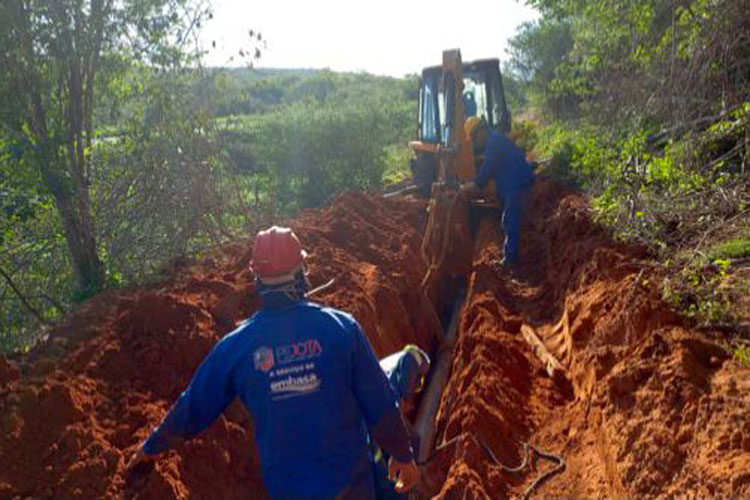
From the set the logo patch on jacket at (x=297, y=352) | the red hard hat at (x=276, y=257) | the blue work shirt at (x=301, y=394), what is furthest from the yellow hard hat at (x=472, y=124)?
the logo patch on jacket at (x=297, y=352)

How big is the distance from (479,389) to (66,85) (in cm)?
535

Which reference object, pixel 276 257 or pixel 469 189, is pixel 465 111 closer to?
pixel 469 189

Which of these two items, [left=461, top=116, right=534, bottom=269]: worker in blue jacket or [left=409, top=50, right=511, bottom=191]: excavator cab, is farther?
[left=409, top=50, right=511, bottom=191]: excavator cab

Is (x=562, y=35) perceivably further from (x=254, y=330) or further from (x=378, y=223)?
(x=254, y=330)

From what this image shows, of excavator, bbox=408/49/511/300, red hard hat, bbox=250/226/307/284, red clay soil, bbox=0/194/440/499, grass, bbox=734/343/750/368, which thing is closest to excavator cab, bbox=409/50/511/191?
excavator, bbox=408/49/511/300

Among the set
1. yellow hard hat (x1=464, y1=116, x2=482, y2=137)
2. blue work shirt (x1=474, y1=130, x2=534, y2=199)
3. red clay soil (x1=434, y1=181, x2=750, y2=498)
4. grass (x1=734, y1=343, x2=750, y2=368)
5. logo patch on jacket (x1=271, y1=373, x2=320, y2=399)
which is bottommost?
red clay soil (x1=434, y1=181, x2=750, y2=498)

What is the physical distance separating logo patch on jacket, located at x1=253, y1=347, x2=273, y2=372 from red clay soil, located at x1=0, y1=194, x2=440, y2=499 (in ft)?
4.33

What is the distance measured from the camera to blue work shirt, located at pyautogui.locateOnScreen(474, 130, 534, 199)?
9578mm

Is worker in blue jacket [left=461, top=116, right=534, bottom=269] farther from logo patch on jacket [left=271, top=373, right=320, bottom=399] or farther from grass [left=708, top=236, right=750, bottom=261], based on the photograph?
logo patch on jacket [left=271, top=373, right=320, bottom=399]

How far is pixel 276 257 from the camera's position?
321 centimetres

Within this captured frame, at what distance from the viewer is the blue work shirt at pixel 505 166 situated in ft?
31.4

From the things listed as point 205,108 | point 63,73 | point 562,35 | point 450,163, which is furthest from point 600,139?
point 562,35

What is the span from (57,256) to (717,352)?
6.91m

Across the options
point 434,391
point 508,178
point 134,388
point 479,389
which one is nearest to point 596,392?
point 479,389
